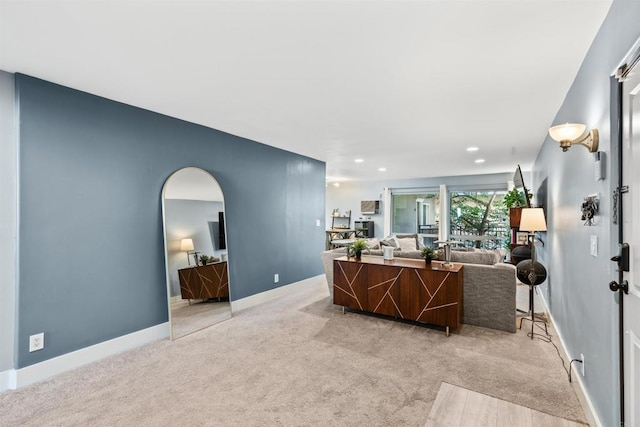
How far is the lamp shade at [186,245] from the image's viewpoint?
11.6ft

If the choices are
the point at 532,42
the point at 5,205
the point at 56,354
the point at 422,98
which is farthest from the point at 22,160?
the point at 532,42

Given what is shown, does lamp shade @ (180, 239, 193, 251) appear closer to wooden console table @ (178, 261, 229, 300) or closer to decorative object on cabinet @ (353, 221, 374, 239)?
wooden console table @ (178, 261, 229, 300)

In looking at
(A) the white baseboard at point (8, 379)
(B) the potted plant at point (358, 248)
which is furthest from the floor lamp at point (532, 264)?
(A) the white baseboard at point (8, 379)

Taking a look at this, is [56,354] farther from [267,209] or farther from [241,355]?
[267,209]

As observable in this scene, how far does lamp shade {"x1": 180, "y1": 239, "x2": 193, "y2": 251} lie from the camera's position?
3.53 m

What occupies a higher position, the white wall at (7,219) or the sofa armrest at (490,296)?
the white wall at (7,219)

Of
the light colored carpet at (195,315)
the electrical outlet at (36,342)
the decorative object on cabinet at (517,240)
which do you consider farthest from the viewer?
the decorative object on cabinet at (517,240)

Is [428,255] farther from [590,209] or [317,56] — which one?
[317,56]

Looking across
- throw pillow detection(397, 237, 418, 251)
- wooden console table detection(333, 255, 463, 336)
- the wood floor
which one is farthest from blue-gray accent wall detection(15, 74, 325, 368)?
throw pillow detection(397, 237, 418, 251)

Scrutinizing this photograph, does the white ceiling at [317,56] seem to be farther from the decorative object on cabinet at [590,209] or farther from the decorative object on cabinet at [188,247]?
the decorative object on cabinet at [188,247]

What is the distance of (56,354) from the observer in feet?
→ 8.45

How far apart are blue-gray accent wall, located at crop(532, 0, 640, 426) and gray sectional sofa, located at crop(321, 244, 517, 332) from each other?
0.50m

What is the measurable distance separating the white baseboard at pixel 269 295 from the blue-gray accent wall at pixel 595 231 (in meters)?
3.62

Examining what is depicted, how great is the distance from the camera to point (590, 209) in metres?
1.83
